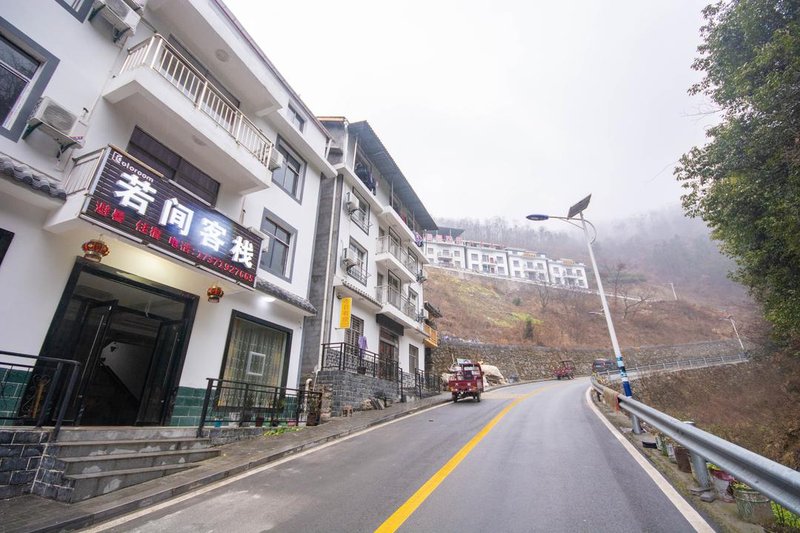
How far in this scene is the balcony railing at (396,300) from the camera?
774 inches

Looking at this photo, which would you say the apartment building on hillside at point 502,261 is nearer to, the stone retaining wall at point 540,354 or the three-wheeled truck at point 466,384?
the stone retaining wall at point 540,354

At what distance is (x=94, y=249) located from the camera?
21.6 feet

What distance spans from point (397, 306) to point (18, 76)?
1715cm

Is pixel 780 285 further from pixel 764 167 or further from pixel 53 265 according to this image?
pixel 53 265

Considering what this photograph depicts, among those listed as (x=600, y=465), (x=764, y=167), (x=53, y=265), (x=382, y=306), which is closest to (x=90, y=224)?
(x=53, y=265)

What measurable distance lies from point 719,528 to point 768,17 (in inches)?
555

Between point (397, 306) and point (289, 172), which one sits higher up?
point (289, 172)

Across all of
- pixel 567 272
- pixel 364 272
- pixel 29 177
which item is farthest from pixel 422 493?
pixel 567 272

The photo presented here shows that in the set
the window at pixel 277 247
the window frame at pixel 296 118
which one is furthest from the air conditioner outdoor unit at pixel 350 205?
the window at pixel 277 247

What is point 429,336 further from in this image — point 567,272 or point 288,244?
point 567,272

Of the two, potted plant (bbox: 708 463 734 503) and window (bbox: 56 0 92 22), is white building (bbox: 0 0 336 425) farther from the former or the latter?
potted plant (bbox: 708 463 734 503)

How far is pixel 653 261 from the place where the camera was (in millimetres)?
99875

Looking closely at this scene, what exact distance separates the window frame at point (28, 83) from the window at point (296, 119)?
312 inches

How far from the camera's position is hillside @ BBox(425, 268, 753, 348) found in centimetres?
4709
